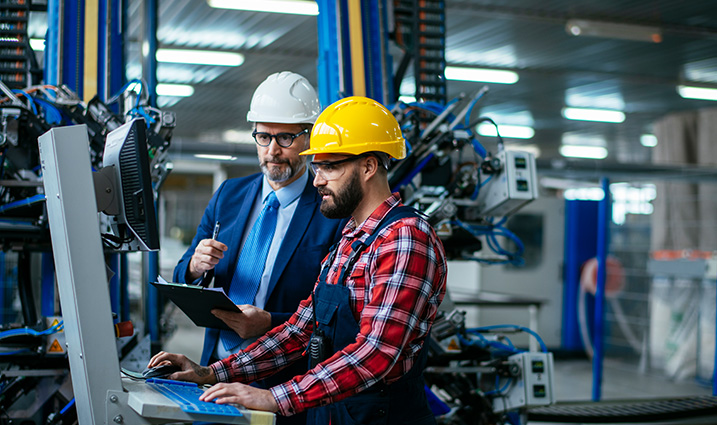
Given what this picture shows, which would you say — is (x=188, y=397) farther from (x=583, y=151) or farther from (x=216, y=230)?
(x=583, y=151)

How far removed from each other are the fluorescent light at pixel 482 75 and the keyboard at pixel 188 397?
33.7 feet

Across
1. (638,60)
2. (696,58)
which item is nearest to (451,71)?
(638,60)

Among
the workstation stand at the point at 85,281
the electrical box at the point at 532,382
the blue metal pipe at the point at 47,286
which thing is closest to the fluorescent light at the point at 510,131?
the electrical box at the point at 532,382

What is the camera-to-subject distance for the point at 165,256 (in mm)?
10000

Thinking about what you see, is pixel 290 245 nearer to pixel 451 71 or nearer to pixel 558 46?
pixel 558 46

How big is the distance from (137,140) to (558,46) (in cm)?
951

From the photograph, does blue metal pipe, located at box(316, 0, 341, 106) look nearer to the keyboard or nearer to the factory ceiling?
the keyboard

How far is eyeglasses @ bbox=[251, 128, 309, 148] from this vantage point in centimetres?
259

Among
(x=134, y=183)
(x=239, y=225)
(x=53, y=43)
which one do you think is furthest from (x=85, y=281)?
(x=53, y=43)

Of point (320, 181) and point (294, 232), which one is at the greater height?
point (320, 181)

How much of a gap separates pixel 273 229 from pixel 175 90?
38.3ft

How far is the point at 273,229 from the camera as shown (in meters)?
2.62

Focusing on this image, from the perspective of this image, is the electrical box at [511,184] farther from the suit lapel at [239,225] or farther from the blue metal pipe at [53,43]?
the blue metal pipe at [53,43]

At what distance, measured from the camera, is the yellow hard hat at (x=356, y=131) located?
2025 mm
